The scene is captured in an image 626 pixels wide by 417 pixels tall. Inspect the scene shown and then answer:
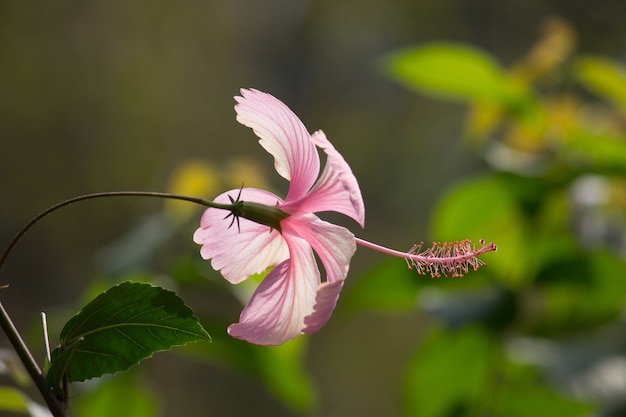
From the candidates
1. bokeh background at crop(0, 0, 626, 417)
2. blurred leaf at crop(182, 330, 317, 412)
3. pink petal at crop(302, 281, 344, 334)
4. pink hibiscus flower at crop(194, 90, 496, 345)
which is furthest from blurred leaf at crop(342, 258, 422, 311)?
bokeh background at crop(0, 0, 626, 417)

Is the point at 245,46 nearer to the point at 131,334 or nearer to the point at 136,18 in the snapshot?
the point at 136,18

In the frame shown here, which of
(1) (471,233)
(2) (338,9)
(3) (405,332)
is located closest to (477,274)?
(1) (471,233)

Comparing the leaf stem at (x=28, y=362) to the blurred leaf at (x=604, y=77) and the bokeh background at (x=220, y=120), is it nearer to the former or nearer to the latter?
the blurred leaf at (x=604, y=77)

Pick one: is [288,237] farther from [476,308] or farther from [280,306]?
[476,308]

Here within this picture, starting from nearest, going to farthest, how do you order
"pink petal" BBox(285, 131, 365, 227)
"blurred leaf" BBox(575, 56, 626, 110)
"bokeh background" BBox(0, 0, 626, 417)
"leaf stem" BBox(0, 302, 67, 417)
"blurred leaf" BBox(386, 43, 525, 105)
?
1. "leaf stem" BBox(0, 302, 67, 417)
2. "pink petal" BBox(285, 131, 365, 227)
3. "blurred leaf" BBox(386, 43, 525, 105)
4. "blurred leaf" BBox(575, 56, 626, 110)
5. "bokeh background" BBox(0, 0, 626, 417)

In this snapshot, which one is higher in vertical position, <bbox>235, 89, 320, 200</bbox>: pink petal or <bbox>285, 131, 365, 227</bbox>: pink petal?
<bbox>235, 89, 320, 200</bbox>: pink petal

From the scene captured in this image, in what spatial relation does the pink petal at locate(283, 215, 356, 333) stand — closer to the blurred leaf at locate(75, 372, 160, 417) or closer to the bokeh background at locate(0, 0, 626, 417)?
the blurred leaf at locate(75, 372, 160, 417)

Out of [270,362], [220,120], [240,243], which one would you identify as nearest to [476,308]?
[270,362]
